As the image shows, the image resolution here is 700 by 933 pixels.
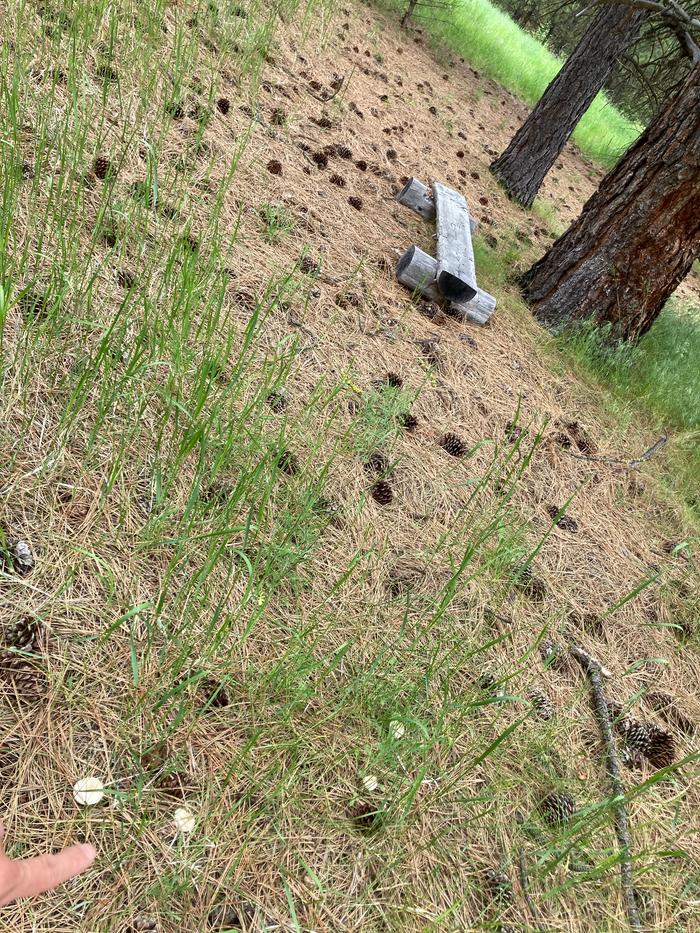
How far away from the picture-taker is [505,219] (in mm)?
5516

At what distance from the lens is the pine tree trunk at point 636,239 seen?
11.5 ft

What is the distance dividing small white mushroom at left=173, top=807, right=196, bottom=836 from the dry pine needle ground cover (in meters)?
0.01

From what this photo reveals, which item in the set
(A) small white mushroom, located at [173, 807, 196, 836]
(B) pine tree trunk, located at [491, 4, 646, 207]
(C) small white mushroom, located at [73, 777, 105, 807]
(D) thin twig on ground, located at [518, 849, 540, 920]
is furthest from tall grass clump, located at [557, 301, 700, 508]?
(C) small white mushroom, located at [73, 777, 105, 807]

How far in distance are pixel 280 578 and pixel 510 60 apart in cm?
1198

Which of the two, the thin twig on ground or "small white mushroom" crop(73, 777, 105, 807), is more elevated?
the thin twig on ground

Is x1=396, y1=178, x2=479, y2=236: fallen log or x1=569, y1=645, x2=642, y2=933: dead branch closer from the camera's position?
x1=569, y1=645, x2=642, y2=933: dead branch

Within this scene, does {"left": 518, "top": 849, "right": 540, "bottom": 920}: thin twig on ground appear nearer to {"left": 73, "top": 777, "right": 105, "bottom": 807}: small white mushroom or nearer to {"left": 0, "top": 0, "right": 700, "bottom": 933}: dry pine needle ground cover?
{"left": 0, "top": 0, "right": 700, "bottom": 933}: dry pine needle ground cover

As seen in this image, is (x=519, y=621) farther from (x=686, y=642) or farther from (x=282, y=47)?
(x=282, y=47)

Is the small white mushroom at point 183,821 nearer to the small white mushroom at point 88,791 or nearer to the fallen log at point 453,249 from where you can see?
the small white mushroom at point 88,791

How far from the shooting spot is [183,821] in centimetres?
119

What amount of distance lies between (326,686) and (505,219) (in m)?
5.15

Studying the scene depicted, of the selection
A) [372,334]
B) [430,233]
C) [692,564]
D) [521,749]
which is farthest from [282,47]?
[521,749]

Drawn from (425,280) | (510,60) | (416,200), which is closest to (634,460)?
(425,280)

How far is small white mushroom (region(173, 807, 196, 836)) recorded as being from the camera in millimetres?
1178
